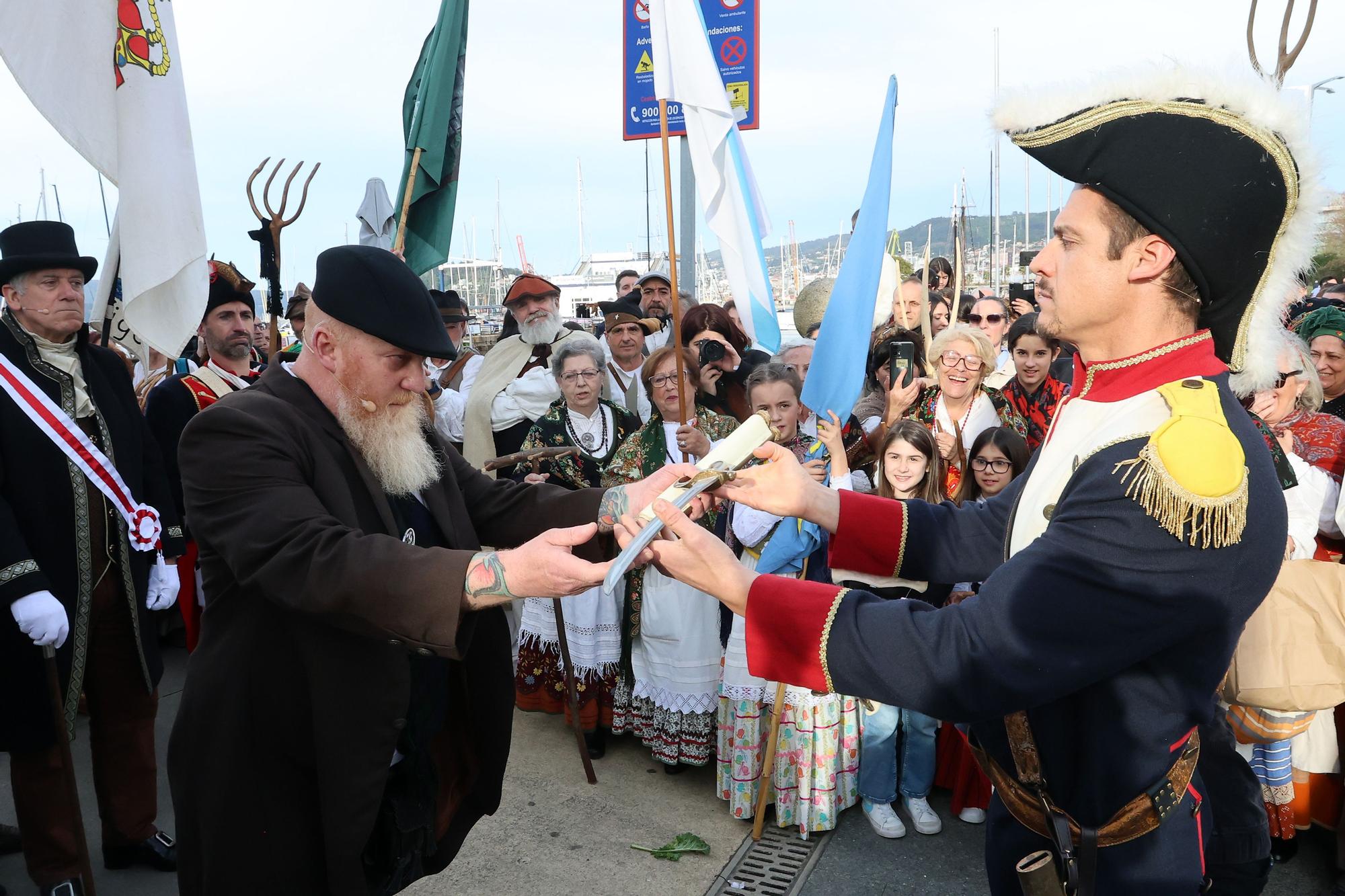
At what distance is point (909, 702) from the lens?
1.71 meters

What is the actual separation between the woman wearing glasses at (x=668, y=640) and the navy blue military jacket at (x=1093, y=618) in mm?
2611

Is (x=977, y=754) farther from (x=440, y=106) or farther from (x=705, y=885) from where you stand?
(x=440, y=106)

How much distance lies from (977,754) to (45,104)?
3.69 m

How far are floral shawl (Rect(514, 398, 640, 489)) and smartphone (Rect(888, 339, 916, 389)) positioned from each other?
1.49 metres

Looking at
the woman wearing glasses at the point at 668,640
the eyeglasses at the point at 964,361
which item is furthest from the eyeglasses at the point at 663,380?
the eyeglasses at the point at 964,361

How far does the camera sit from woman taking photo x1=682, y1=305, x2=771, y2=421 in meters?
5.40

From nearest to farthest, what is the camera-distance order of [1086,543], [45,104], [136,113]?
[1086,543] → [45,104] → [136,113]

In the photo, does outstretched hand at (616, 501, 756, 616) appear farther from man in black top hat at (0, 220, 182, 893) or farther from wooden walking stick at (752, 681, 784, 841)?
man in black top hat at (0, 220, 182, 893)

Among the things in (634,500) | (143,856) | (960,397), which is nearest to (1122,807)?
(634,500)

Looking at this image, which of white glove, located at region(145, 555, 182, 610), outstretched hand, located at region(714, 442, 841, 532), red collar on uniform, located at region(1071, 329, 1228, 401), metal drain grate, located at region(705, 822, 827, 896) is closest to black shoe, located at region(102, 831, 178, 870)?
white glove, located at region(145, 555, 182, 610)

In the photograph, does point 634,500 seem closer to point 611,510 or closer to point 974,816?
point 611,510

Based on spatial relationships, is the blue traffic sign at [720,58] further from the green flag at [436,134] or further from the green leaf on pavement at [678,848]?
the green leaf on pavement at [678,848]

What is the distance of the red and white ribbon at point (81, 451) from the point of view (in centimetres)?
362

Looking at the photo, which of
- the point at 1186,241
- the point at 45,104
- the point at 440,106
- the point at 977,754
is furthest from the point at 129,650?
the point at 1186,241
